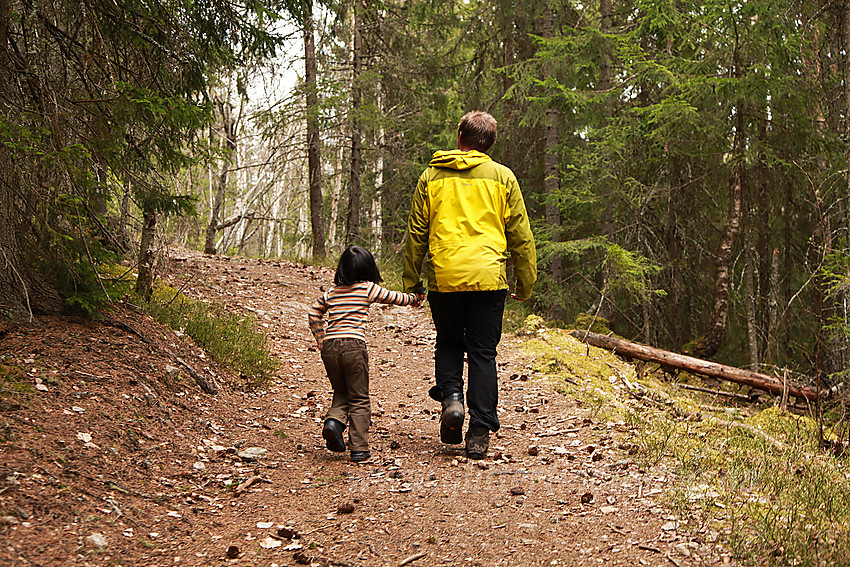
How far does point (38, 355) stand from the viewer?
4.54 meters

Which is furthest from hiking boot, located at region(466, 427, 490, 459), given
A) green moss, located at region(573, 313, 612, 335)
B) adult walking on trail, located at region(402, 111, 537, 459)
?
green moss, located at region(573, 313, 612, 335)

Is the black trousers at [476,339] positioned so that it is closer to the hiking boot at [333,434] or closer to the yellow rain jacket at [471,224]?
the yellow rain jacket at [471,224]

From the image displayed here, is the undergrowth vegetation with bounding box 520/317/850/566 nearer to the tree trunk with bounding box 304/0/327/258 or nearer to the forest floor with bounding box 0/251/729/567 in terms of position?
the forest floor with bounding box 0/251/729/567

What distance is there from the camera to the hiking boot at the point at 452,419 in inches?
188

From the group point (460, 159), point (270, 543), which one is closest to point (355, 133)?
point (460, 159)

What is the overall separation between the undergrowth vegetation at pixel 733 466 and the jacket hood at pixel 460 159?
2579 mm

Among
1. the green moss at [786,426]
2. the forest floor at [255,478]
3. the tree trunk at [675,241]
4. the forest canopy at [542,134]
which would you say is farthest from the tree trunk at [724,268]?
the forest floor at [255,478]

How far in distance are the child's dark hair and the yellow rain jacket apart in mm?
320

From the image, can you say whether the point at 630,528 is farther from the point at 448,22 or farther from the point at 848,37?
the point at 448,22

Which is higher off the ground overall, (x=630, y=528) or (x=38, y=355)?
(x=38, y=355)

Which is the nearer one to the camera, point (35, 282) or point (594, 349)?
point (35, 282)

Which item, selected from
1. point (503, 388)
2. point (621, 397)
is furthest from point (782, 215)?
point (503, 388)

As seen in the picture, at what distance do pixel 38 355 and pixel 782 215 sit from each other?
15.0 m

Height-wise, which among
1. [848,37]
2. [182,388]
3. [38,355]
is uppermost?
[848,37]
